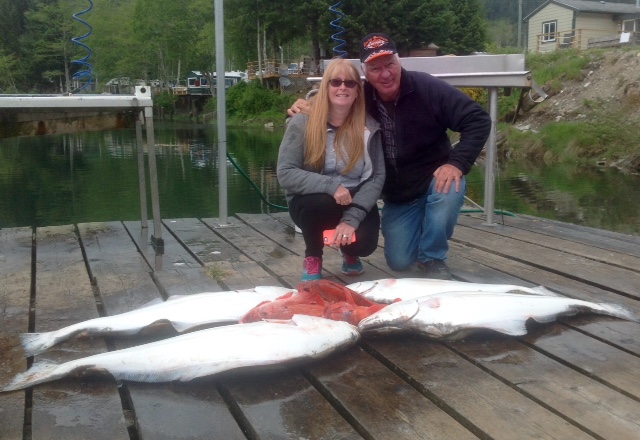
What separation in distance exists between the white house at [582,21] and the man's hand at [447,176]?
3863cm

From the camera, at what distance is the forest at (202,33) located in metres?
33.0

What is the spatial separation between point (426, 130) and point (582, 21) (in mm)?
41280

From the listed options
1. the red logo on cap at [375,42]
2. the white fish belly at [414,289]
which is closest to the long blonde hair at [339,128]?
the red logo on cap at [375,42]

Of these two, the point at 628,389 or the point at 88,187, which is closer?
the point at 628,389

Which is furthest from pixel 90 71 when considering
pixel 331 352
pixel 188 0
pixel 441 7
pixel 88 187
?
pixel 188 0

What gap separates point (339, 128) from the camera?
138 inches

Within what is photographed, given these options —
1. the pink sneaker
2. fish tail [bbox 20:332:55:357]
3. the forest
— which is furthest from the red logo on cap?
the forest

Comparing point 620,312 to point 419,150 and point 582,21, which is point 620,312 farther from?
point 582,21

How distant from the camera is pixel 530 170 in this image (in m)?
16.3

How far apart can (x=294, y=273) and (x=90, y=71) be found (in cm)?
192

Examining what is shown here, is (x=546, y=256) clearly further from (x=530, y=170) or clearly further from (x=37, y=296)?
(x=530, y=170)

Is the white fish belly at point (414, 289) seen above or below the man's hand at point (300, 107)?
below

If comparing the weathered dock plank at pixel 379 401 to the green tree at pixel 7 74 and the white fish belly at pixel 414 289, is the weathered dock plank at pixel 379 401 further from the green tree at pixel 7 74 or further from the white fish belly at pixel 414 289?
the green tree at pixel 7 74

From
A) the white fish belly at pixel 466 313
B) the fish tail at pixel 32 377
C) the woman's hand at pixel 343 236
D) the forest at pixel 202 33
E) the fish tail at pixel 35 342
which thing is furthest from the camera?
the forest at pixel 202 33
